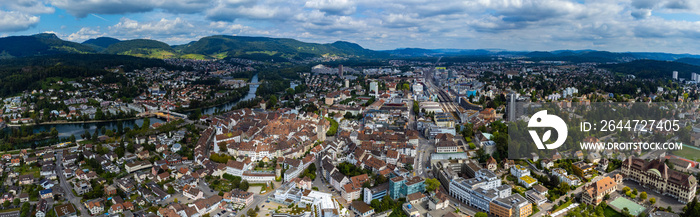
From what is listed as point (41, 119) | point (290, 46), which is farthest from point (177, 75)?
point (290, 46)

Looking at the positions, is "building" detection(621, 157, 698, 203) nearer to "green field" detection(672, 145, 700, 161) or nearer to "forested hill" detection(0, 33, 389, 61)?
"green field" detection(672, 145, 700, 161)

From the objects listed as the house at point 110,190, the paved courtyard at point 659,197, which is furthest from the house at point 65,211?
the paved courtyard at point 659,197

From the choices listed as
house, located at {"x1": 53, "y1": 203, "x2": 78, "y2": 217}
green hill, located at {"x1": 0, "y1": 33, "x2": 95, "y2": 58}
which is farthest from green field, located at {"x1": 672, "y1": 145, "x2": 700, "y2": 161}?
green hill, located at {"x1": 0, "y1": 33, "x2": 95, "y2": 58}

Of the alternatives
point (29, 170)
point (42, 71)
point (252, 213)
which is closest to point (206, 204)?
point (252, 213)

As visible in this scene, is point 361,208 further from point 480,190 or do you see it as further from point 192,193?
point 192,193

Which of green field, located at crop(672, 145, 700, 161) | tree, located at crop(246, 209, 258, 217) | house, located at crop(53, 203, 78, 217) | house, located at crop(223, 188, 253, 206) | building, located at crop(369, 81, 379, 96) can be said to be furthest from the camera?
building, located at crop(369, 81, 379, 96)

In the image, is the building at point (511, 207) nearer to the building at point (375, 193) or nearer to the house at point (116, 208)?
the building at point (375, 193)

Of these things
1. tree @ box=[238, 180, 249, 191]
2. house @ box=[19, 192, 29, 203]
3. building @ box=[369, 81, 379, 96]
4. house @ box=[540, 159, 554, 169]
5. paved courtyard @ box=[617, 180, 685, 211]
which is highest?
building @ box=[369, 81, 379, 96]

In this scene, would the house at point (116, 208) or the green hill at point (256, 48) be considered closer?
the house at point (116, 208)
